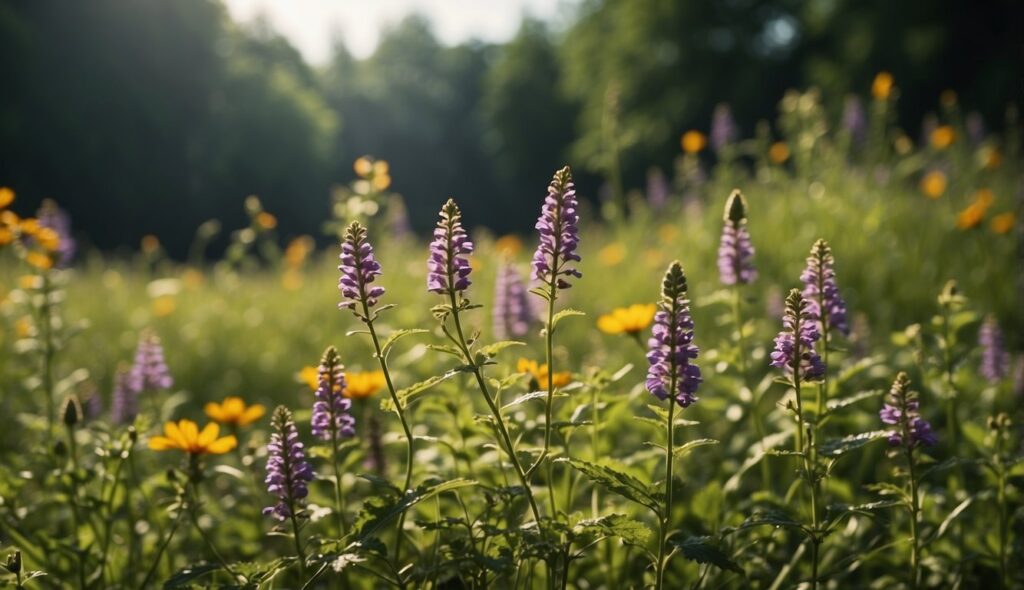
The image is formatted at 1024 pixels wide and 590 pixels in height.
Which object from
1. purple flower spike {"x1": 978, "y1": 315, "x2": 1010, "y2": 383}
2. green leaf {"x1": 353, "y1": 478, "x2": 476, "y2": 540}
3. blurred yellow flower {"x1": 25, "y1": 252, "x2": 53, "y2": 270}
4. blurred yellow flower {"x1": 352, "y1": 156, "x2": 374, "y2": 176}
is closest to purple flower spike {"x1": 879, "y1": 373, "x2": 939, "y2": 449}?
green leaf {"x1": 353, "y1": 478, "x2": 476, "y2": 540}

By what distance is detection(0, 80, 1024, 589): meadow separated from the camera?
6.30 feet

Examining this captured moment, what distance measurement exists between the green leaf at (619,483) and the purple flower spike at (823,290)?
0.64 m

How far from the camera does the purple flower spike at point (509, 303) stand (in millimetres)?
3105

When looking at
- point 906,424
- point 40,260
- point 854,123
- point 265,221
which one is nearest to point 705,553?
point 906,424

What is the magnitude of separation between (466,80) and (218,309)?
40.2 m

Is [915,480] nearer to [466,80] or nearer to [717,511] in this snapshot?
[717,511]

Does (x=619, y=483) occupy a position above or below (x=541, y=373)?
below

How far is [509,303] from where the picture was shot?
3.14m

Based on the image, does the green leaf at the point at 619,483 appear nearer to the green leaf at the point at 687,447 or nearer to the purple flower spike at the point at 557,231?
the green leaf at the point at 687,447

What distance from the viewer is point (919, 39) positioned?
69.1 ft

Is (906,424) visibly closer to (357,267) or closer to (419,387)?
(419,387)

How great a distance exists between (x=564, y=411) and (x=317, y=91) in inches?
1501

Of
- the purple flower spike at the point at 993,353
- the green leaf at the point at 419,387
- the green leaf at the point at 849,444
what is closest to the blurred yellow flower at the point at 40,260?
the green leaf at the point at 419,387

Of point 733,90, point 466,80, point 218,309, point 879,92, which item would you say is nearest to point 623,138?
point 879,92
